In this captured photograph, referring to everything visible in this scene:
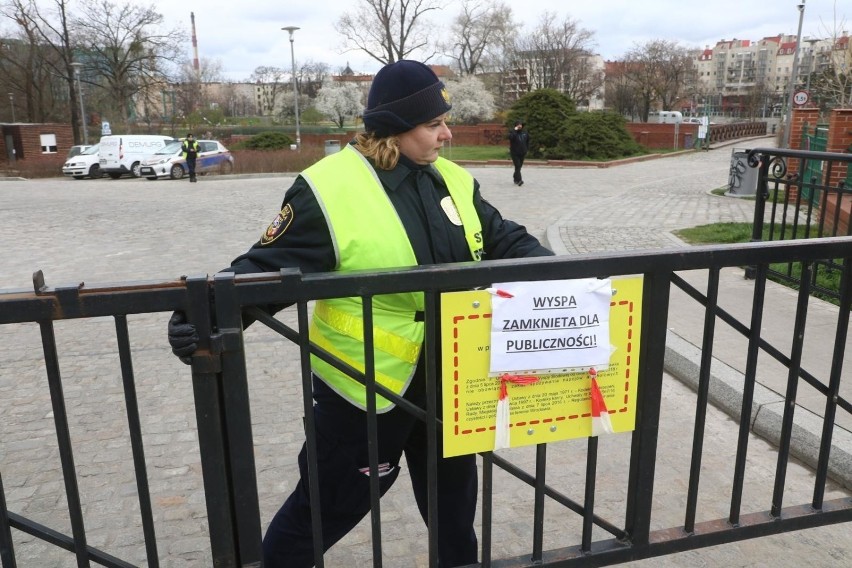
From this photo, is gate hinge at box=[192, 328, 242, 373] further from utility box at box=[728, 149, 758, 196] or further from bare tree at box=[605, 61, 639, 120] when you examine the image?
bare tree at box=[605, 61, 639, 120]

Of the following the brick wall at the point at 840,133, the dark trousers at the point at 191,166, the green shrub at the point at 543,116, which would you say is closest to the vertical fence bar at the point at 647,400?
the brick wall at the point at 840,133

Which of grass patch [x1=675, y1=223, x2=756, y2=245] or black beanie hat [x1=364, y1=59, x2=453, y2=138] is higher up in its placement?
black beanie hat [x1=364, y1=59, x2=453, y2=138]

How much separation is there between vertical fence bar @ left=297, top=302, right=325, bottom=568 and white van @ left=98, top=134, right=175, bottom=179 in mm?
26050

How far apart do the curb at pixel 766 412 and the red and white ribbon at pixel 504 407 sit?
67.2 inches

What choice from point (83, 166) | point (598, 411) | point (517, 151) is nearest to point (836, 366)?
point (598, 411)

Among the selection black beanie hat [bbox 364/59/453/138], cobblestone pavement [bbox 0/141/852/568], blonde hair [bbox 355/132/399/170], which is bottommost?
cobblestone pavement [bbox 0/141/852/568]

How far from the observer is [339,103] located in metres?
70.8

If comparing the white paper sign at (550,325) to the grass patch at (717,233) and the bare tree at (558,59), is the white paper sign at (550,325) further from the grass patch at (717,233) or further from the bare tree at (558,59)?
the bare tree at (558,59)

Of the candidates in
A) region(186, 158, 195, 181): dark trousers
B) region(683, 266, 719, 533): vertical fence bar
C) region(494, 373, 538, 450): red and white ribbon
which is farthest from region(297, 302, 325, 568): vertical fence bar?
region(186, 158, 195, 181): dark trousers

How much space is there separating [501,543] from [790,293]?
4484mm

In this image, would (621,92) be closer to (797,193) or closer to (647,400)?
(797,193)

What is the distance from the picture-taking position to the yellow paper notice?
6.09ft

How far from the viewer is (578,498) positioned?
331 cm

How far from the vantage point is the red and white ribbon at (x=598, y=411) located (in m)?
2.01
